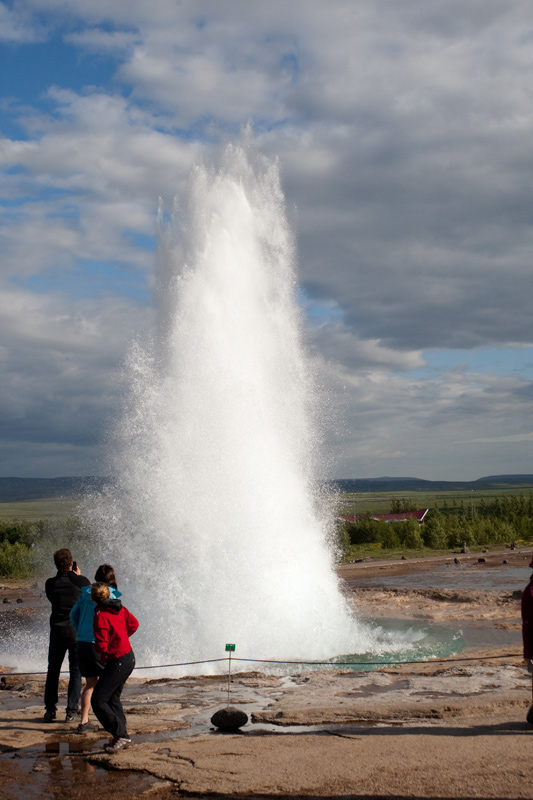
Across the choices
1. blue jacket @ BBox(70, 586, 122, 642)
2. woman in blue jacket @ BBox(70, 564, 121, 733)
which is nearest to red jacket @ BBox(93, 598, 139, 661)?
woman in blue jacket @ BBox(70, 564, 121, 733)

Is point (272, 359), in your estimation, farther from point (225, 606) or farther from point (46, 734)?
→ point (46, 734)

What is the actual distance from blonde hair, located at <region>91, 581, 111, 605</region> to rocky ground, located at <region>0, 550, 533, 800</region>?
4.34 ft

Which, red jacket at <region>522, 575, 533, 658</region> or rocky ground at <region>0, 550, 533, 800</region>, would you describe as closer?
rocky ground at <region>0, 550, 533, 800</region>

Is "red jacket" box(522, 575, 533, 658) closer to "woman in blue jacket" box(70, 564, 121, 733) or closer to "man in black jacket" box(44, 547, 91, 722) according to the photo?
"woman in blue jacket" box(70, 564, 121, 733)

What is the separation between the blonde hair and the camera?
260 inches

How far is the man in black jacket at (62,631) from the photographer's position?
25.5 ft

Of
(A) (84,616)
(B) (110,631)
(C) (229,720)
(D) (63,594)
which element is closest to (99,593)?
(B) (110,631)

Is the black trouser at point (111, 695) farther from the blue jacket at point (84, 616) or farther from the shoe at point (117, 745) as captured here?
the blue jacket at point (84, 616)

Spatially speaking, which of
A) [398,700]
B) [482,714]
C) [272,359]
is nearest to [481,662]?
[398,700]

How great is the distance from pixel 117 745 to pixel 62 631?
166 centimetres

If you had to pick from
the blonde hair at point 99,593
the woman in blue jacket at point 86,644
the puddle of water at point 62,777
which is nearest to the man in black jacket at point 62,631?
the woman in blue jacket at point 86,644

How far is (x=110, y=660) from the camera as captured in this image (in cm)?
656

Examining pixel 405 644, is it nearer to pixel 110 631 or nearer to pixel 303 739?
pixel 303 739

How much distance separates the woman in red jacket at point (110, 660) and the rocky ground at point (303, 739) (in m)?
0.23
